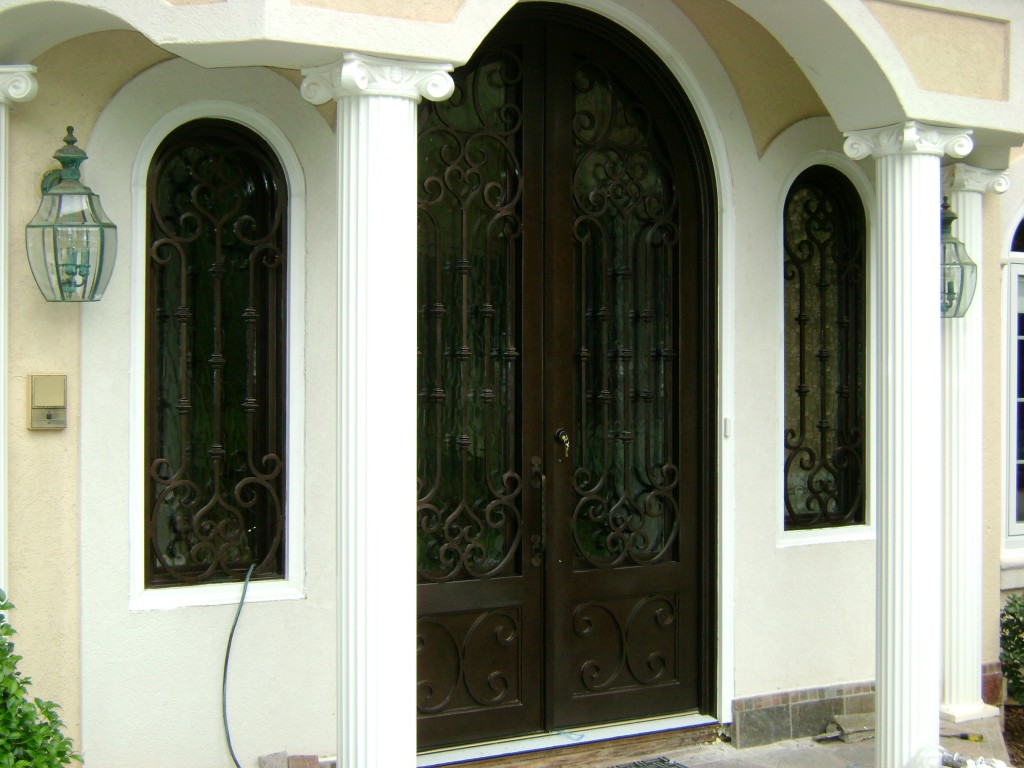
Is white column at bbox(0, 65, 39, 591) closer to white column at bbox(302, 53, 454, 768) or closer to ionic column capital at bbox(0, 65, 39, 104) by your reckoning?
ionic column capital at bbox(0, 65, 39, 104)

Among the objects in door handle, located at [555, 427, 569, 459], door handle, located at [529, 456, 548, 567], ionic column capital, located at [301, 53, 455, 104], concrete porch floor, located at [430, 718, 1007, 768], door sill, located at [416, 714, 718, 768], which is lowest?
concrete porch floor, located at [430, 718, 1007, 768]

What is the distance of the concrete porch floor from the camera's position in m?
6.05

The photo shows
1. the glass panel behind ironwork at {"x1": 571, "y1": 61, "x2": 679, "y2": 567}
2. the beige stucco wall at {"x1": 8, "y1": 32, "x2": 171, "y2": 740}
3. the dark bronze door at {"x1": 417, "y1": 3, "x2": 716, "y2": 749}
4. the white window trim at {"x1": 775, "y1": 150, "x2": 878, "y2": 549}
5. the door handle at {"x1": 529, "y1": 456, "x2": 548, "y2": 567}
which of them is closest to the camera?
the beige stucco wall at {"x1": 8, "y1": 32, "x2": 171, "y2": 740}

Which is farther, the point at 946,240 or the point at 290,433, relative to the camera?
the point at 946,240

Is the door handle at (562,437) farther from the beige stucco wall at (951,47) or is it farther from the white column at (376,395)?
the beige stucco wall at (951,47)

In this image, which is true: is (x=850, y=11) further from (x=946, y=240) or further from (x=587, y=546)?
(x=587, y=546)

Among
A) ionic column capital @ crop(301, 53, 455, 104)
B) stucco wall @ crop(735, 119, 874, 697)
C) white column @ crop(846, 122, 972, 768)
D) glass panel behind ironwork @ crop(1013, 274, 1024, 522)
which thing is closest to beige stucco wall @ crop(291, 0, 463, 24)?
ionic column capital @ crop(301, 53, 455, 104)

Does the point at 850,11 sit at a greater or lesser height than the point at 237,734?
greater

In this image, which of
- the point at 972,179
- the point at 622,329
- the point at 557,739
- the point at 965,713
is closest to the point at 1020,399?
the point at 972,179

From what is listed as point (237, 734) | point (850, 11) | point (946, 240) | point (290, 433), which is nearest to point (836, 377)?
point (946, 240)

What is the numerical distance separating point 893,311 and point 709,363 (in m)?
1.15

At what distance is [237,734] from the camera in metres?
5.36

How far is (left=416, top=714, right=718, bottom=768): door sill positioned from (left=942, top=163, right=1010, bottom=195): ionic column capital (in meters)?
3.32

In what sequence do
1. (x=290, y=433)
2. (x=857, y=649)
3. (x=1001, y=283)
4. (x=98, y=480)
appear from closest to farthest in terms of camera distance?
(x=98, y=480), (x=290, y=433), (x=857, y=649), (x=1001, y=283)
